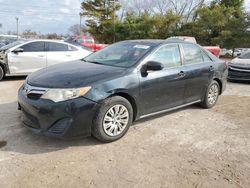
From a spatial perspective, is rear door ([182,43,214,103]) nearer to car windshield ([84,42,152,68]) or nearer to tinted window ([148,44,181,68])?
tinted window ([148,44,181,68])

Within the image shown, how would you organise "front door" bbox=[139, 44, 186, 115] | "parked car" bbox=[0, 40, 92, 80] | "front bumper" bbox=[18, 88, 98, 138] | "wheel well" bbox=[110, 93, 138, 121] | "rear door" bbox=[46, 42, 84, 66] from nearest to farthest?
"front bumper" bbox=[18, 88, 98, 138]
"wheel well" bbox=[110, 93, 138, 121]
"front door" bbox=[139, 44, 186, 115]
"parked car" bbox=[0, 40, 92, 80]
"rear door" bbox=[46, 42, 84, 66]

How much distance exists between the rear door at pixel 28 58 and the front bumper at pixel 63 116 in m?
5.22

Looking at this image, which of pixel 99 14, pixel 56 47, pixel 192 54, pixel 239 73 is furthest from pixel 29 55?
pixel 99 14

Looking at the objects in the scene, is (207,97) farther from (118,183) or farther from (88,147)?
(118,183)

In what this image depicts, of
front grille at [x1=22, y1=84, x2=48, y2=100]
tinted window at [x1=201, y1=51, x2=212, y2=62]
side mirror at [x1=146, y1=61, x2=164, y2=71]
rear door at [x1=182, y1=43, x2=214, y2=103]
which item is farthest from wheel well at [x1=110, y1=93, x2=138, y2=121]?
tinted window at [x1=201, y1=51, x2=212, y2=62]

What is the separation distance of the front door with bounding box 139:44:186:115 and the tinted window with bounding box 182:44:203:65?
23 centimetres

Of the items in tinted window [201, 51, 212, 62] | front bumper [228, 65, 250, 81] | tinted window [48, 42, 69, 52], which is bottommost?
front bumper [228, 65, 250, 81]

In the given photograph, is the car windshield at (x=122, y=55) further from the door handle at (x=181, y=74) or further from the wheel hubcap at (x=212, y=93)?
the wheel hubcap at (x=212, y=93)

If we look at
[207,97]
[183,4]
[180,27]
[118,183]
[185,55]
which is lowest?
[118,183]

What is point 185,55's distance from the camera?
5148mm

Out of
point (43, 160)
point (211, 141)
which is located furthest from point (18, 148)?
point (211, 141)

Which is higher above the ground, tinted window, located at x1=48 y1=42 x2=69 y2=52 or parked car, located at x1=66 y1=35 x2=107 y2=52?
parked car, located at x1=66 y1=35 x2=107 y2=52

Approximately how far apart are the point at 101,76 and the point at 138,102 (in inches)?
29.3

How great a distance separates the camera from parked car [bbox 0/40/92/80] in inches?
329
